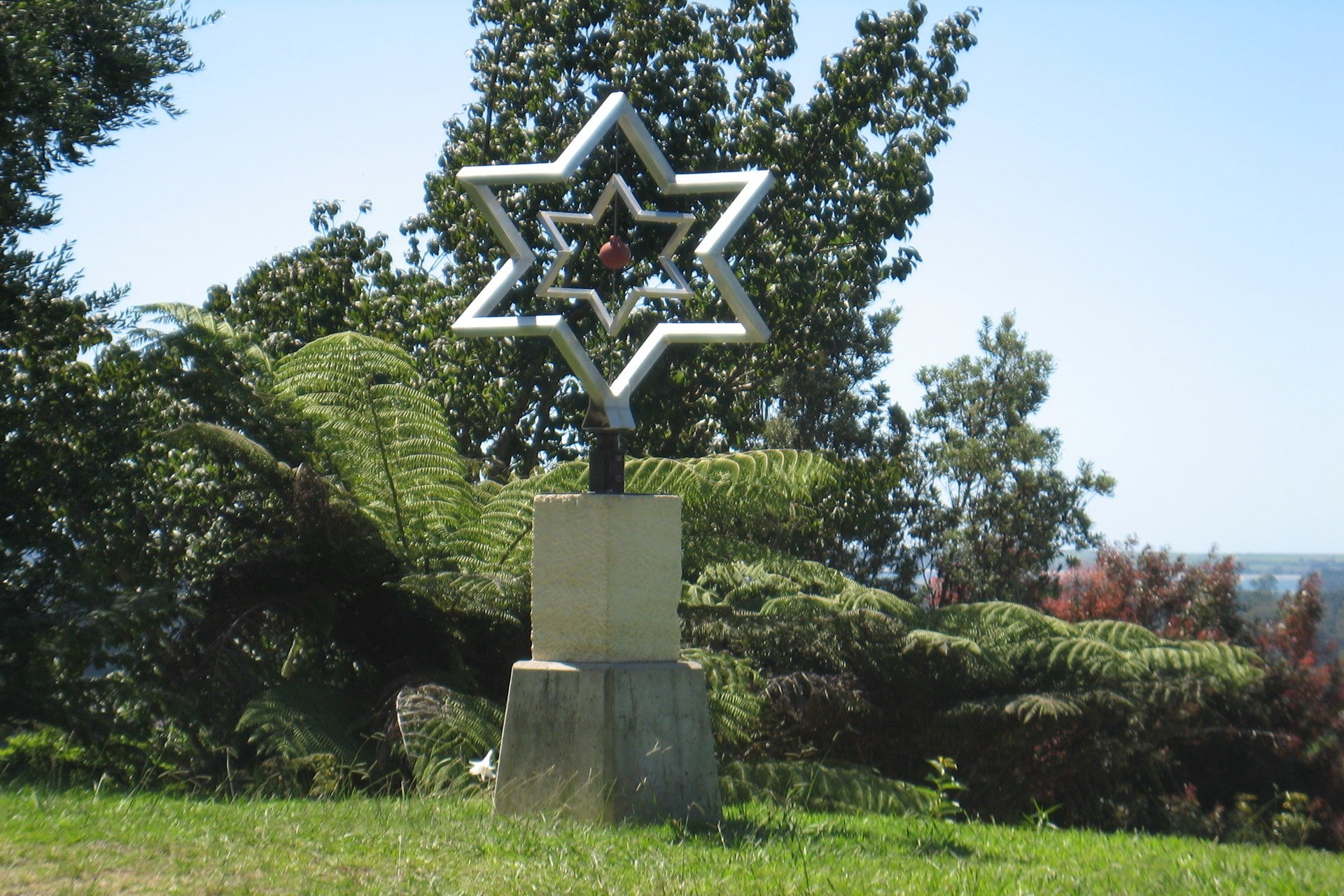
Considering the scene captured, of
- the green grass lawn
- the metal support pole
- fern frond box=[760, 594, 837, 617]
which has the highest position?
the metal support pole

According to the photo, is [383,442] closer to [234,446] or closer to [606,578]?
[234,446]

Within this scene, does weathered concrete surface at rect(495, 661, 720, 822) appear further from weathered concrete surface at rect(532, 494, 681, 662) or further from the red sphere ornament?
the red sphere ornament

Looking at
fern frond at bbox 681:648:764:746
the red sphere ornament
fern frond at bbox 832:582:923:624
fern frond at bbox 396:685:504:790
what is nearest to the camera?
the red sphere ornament

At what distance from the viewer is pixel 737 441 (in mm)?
12438

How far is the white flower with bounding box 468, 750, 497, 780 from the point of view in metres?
5.48

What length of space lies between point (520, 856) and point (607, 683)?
2.97ft

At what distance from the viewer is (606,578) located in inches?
200

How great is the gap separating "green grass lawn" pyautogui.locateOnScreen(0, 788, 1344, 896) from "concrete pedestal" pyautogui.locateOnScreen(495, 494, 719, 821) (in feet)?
0.59

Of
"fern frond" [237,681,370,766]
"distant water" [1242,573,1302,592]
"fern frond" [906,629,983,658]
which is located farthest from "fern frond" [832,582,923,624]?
"distant water" [1242,573,1302,592]

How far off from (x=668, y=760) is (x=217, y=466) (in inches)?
187

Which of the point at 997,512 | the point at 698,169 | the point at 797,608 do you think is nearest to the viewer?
the point at 797,608

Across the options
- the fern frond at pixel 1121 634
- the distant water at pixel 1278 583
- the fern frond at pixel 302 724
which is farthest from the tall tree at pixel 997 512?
the fern frond at pixel 302 724

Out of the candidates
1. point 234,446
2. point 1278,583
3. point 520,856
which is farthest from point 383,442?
point 1278,583

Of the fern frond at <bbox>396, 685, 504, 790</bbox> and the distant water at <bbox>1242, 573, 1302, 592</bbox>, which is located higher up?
the distant water at <bbox>1242, 573, 1302, 592</bbox>
